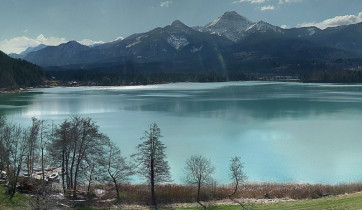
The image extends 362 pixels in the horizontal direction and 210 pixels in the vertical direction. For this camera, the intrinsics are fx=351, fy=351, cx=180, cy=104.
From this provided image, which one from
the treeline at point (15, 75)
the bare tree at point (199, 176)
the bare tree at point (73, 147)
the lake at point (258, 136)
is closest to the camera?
the bare tree at point (199, 176)

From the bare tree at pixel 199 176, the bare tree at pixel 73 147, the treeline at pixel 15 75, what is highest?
the treeline at pixel 15 75

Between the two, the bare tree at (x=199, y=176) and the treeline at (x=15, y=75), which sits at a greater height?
the treeline at (x=15, y=75)

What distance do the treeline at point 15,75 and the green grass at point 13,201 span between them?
506 ft

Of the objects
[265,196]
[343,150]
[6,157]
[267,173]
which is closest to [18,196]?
[6,157]

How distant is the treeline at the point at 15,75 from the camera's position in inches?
6506

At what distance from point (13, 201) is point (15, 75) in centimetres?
17690

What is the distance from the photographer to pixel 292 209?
21.1 m

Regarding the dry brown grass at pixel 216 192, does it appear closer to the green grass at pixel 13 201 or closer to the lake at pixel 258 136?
the lake at pixel 258 136

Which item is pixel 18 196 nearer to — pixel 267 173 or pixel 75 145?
pixel 75 145

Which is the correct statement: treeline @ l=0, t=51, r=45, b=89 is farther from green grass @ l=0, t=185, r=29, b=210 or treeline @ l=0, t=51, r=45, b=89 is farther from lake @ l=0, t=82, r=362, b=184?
green grass @ l=0, t=185, r=29, b=210

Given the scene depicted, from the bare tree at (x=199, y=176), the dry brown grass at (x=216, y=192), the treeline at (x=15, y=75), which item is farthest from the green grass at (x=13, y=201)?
the treeline at (x=15, y=75)

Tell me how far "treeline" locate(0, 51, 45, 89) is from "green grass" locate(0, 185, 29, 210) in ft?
506

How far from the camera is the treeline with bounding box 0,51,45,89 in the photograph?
165250 millimetres

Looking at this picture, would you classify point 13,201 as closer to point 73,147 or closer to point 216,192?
point 73,147
